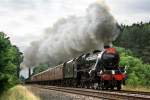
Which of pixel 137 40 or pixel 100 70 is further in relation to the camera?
pixel 137 40

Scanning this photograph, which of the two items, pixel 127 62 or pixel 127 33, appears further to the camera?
pixel 127 33

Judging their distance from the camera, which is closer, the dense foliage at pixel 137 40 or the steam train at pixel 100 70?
the steam train at pixel 100 70

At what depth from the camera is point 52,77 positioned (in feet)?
188

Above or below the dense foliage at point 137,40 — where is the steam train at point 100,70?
below

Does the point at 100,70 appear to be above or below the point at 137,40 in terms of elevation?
below

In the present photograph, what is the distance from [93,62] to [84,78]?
114 inches

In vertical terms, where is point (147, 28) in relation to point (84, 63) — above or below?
above

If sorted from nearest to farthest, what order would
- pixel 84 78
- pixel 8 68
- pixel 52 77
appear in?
pixel 84 78
pixel 52 77
pixel 8 68

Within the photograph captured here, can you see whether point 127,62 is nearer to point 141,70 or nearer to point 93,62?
point 141,70

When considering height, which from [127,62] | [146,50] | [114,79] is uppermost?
[146,50]

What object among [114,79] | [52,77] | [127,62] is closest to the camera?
[114,79]

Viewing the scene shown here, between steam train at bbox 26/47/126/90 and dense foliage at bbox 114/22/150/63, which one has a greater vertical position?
dense foliage at bbox 114/22/150/63

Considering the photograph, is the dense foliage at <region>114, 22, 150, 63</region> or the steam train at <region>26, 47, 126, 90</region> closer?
the steam train at <region>26, 47, 126, 90</region>

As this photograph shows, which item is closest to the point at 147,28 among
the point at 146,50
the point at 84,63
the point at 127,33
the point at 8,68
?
the point at 127,33
